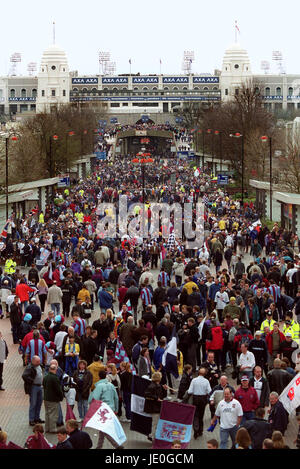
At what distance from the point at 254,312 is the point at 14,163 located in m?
40.4

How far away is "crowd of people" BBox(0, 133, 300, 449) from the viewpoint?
1537cm

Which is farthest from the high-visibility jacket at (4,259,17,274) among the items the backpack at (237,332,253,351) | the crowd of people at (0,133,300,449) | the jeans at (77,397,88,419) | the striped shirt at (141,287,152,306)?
the jeans at (77,397,88,419)

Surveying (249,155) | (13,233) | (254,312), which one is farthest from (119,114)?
(254,312)

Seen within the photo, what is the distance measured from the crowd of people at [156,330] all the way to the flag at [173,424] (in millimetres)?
552

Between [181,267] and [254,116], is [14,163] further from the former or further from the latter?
[181,267]

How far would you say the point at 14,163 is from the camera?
6019cm

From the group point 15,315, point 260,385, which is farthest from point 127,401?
point 15,315

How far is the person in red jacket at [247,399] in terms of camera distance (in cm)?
1498

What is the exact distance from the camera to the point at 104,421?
1359 cm

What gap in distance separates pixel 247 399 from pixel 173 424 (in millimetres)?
1467

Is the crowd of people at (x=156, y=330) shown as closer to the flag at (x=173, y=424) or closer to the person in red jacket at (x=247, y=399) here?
the person in red jacket at (x=247, y=399)

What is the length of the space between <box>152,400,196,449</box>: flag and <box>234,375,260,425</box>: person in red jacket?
48.3 inches

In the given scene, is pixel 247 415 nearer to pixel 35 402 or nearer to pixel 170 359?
pixel 170 359
